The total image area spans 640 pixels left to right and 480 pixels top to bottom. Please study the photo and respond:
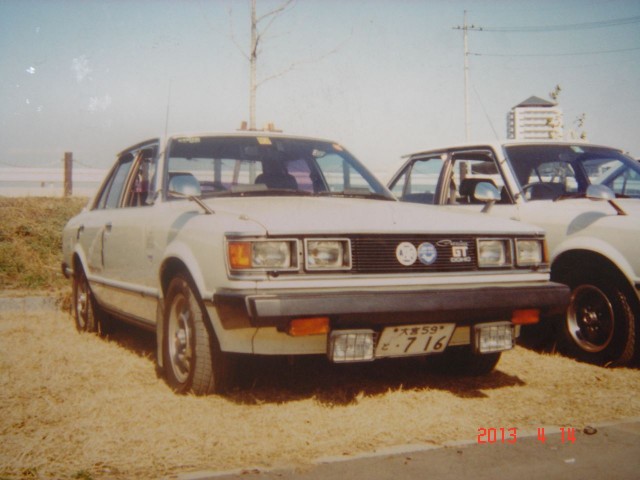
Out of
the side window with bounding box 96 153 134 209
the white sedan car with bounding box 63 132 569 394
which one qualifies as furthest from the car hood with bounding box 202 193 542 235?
the side window with bounding box 96 153 134 209

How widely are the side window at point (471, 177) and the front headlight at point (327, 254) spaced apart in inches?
101

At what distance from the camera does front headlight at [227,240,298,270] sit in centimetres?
358

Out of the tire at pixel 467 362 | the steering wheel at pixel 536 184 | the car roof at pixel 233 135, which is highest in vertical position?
the car roof at pixel 233 135

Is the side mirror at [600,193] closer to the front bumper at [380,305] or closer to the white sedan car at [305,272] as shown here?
the white sedan car at [305,272]

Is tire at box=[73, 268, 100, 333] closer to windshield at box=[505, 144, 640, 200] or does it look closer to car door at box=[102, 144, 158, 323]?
car door at box=[102, 144, 158, 323]

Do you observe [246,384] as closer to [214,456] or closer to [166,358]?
[166,358]

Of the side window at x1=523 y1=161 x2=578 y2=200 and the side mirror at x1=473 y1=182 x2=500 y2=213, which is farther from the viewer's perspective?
the side window at x1=523 y1=161 x2=578 y2=200

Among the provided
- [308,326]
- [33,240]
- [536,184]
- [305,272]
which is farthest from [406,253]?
[33,240]

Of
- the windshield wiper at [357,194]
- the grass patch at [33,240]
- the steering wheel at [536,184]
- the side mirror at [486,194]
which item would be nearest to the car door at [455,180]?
the steering wheel at [536,184]

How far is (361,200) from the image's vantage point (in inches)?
191

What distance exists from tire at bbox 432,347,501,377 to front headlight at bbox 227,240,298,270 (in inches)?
64.2

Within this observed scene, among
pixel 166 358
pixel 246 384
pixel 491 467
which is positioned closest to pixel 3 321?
pixel 166 358

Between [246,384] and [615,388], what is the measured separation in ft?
7.57

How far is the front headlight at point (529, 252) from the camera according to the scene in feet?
14.0
